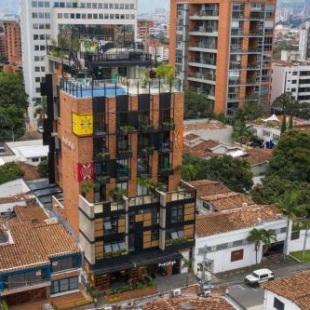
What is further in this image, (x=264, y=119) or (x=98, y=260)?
(x=264, y=119)

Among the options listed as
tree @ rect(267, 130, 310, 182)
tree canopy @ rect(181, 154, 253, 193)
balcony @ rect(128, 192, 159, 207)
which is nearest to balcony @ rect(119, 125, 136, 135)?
balcony @ rect(128, 192, 159, 207)

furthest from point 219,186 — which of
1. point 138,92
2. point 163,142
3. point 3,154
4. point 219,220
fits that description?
Answer: point 3,154

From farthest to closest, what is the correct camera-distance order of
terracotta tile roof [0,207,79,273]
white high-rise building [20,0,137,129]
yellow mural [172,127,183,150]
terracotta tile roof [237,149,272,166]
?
white high-rise building [20,0,137,129], terracotta tile roof [237,149,272,166], yellow mural [172,127,183,150], terracotta tile roof [0,207,79,273]

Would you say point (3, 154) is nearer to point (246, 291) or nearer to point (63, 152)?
point (63, 152)

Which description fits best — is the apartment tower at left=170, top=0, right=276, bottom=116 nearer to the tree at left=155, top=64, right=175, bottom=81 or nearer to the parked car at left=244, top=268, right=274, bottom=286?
the tree at left=155, top=64, right=175, bottom=81

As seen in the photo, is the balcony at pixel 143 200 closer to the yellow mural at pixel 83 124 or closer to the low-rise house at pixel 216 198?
the yellow mural at pixel 83 124
